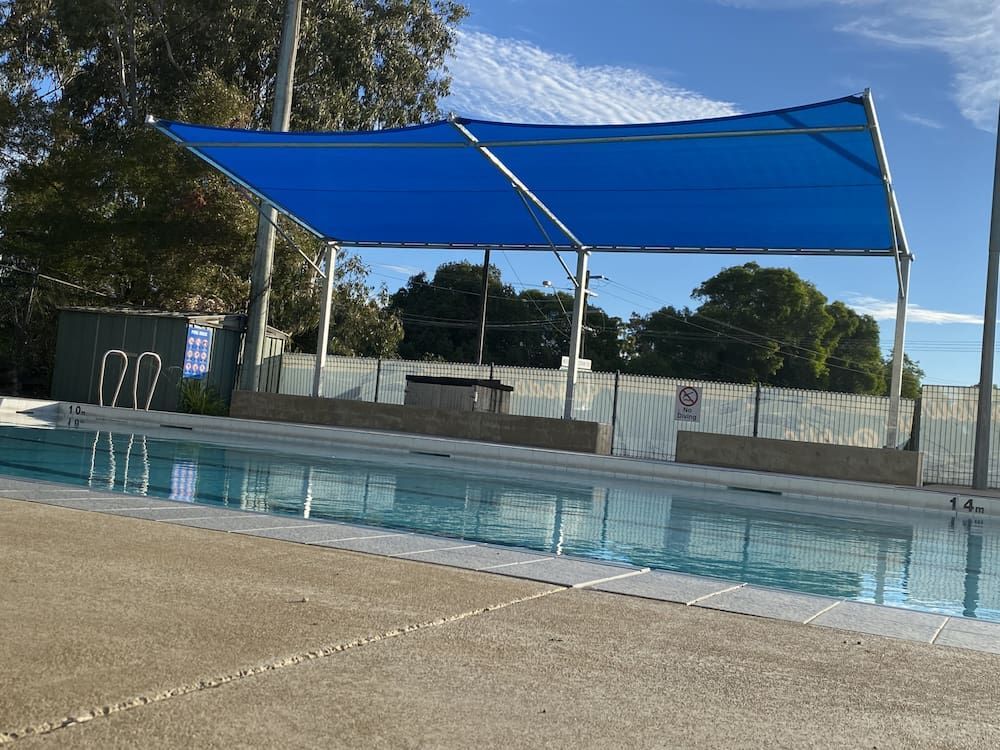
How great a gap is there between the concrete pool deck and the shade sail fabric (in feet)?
24.3

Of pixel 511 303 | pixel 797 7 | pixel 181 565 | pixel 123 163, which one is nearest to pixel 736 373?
pixel 511 303

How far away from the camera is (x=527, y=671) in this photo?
304 cm

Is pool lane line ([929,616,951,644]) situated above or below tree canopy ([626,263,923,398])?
below

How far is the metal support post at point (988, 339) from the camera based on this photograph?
13992 millimetres

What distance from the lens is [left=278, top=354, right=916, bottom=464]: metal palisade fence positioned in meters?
19.1

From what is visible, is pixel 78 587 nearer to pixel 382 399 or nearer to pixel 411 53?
pixel 382 399

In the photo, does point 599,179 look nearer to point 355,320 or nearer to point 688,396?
point 688,396

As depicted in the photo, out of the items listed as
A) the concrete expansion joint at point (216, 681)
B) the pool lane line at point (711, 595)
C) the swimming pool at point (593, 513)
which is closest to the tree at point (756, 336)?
the swimming pool at point (593, 513)

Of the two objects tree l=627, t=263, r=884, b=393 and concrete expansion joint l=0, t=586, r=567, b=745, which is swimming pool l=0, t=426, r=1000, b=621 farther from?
tree l=627, t=263, r=884, b=393

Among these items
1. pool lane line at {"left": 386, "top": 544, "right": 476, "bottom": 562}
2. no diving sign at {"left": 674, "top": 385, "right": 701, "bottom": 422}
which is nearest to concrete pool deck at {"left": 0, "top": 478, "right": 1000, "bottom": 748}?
pool lane line at {"left": 386, "top": 544, "right": 476, "bottom": 562}

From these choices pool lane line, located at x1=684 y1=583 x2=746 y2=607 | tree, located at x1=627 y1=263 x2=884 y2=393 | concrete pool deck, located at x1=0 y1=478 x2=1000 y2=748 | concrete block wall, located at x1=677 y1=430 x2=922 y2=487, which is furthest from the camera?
tree, located at x1=627 y1=263 x2=884 y2=393

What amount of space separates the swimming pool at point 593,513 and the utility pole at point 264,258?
6168mm

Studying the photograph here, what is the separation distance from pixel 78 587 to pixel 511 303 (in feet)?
174

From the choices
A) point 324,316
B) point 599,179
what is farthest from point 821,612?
point 324,316
